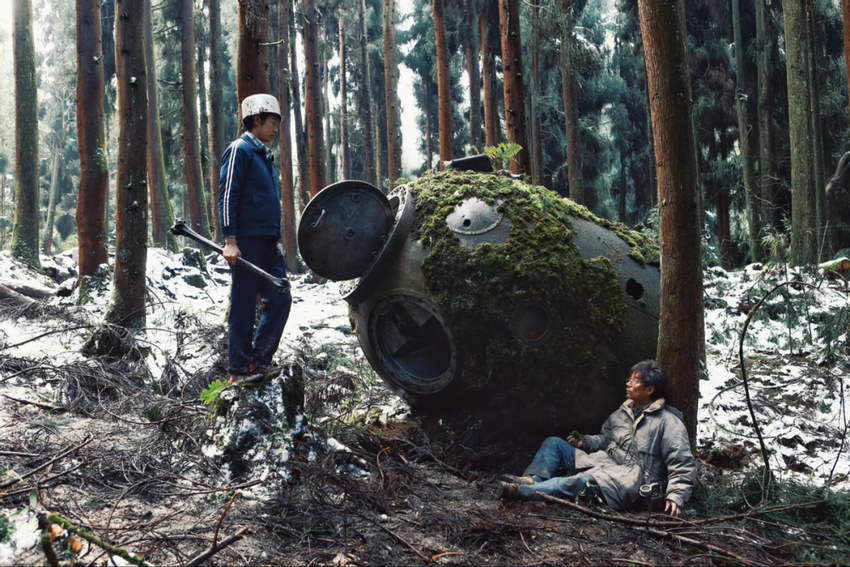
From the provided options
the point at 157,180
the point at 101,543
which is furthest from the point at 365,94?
the point at 101,543

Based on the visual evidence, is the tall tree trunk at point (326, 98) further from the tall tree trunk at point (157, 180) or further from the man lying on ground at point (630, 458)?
the man lying on ground at point (630, 458)

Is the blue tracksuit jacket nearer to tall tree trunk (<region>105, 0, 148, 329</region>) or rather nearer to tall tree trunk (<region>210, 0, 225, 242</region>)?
tall tree trunk (<region>105, 0, 148, 329</region>)

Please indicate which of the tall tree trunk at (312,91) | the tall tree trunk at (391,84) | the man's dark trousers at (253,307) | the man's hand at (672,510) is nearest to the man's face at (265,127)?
the man's dark trousers at (253,307)

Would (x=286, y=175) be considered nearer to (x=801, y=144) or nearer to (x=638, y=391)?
(x=801, y=144)

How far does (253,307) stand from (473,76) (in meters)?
19.1

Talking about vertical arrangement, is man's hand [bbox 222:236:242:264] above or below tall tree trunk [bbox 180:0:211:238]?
below

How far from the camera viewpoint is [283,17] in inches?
757

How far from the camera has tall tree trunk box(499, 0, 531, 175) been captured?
8.08 meters

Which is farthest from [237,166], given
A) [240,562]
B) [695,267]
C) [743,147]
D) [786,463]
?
[743,147]

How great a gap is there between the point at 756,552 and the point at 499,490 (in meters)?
1.47

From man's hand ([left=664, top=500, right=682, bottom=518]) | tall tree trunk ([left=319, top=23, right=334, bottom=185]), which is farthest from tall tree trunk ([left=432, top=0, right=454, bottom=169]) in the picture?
tall tree trunk ([left=319, top=23, right=334, bottom=185])

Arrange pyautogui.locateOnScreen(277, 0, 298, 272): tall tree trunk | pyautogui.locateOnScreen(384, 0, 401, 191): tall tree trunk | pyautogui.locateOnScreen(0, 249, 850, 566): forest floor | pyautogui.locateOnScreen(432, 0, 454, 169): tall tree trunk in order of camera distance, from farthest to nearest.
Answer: pyautogui.locateOnScreen(384, 0, 401, 191): tall tree trunk
pyautogui.locateOnScreen(277, 0, 298, 272): tall tree trunk
pyautogui.locateOnScreen(432, 0, 454, 169): tall tree trunk
pyautogui.locateOnScreen(0, 249, 850, 566): forest floor

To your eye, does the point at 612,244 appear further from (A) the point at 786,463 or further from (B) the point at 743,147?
(B) the point at 743,147

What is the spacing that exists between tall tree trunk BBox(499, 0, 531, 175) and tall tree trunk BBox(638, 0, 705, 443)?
154 inches
